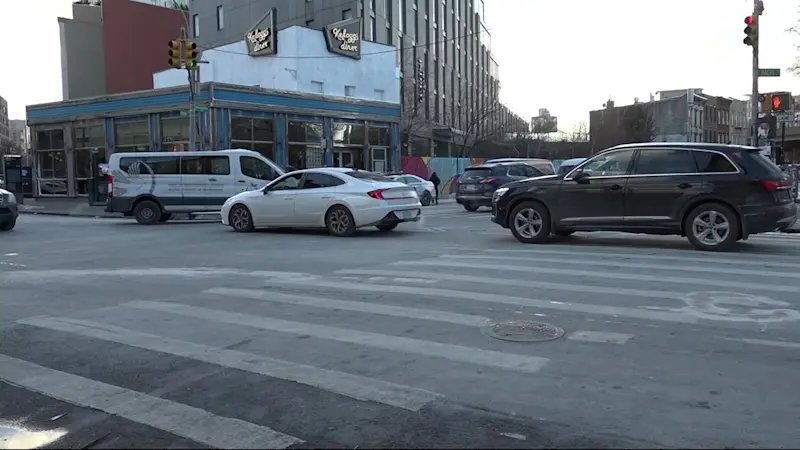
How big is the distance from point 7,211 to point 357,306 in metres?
13.7

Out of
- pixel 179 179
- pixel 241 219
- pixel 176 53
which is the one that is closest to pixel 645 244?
pixel 241 219

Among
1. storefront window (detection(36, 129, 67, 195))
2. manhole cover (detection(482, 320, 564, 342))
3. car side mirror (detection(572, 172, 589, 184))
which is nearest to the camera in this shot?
manhole cover (detection(482, 320, 564, 342))

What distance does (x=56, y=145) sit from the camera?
33.1 meters

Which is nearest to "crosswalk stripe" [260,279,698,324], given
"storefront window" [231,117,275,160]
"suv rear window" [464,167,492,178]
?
"suv rear window" [464,167,492,178]

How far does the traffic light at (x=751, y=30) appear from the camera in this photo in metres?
19.6

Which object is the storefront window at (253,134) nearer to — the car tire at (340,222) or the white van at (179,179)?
the white van at (179,179)

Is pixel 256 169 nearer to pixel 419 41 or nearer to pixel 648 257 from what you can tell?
pixel 648 257

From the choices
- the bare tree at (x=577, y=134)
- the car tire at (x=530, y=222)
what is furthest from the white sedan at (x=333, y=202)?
the bare tree at (x=577, y=134)

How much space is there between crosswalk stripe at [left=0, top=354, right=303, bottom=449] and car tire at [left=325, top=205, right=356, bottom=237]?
9284mm

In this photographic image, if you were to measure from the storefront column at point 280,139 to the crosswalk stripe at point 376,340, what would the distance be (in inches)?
897

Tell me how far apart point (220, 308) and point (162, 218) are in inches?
561

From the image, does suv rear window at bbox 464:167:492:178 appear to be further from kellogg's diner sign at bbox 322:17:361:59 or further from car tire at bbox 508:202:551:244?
kellogg's diner sign at bbox 322:17:361:59

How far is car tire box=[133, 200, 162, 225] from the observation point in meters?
20.4

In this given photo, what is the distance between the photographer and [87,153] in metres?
31.8
